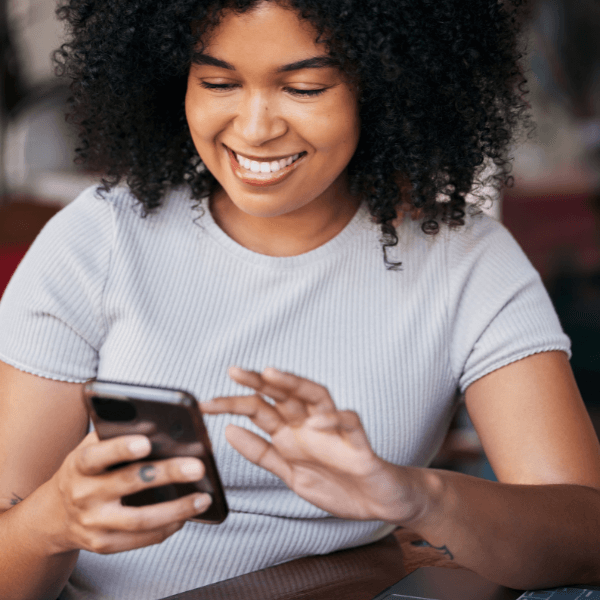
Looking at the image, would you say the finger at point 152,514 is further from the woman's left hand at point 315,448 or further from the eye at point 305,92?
the eye at point 305,92

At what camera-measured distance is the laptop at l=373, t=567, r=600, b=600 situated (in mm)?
866

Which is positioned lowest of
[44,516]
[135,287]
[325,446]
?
[44,516]

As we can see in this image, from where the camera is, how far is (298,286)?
1187 mm

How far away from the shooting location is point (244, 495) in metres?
1.13

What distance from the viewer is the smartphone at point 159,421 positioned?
0.74m

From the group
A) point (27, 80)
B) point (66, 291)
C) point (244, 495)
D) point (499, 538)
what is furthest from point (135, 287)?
point (27, 80)

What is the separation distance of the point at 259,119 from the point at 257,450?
46cm

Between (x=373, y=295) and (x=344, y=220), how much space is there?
0.16 m

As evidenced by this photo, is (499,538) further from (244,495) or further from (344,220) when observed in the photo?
(344,220)

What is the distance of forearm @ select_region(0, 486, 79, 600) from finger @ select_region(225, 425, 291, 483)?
0.25 metres

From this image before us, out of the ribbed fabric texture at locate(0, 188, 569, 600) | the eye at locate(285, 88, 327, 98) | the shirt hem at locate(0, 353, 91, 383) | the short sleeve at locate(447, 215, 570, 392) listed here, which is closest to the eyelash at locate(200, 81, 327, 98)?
the eye at locate(285, 88, 327, 98)

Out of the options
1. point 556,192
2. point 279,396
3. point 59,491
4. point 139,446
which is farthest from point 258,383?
point 556,192

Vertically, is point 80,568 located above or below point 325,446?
below

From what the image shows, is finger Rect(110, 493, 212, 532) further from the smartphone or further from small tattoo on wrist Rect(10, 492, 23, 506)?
small tattoo on wrist Rect(10, 492, 23, 506)
